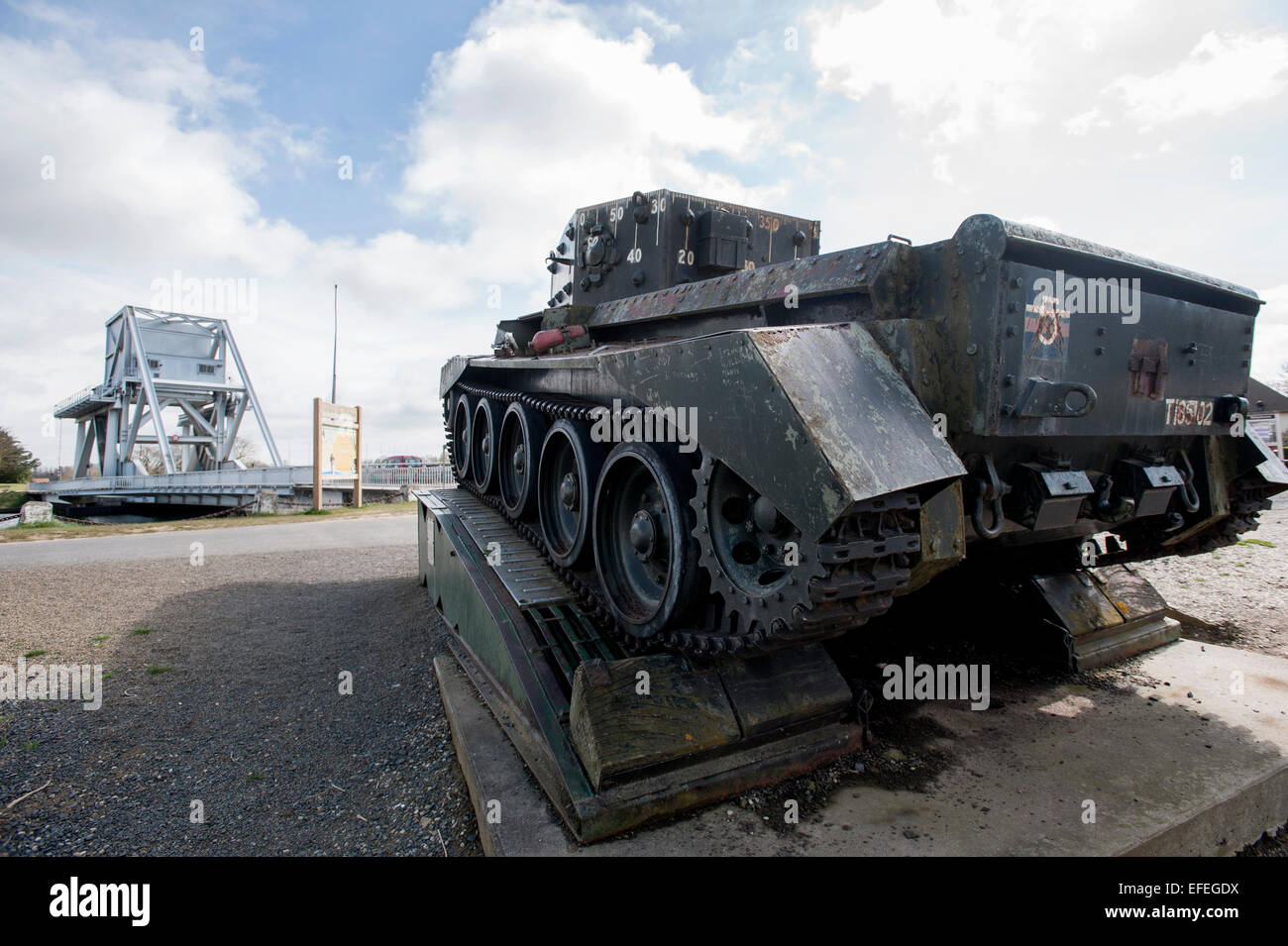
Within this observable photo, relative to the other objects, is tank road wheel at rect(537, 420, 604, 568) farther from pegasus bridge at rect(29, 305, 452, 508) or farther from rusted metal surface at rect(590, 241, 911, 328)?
pegasus bridge at rect(29, 305, 452, 508)

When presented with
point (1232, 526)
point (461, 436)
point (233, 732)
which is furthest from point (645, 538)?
point (461, 436)

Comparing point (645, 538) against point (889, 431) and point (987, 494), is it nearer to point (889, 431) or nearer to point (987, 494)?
point (889, 431)

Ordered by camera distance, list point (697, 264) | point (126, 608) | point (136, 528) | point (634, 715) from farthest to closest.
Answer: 1. point (136, 528)
2. point (126, 608)
3. point (697, 264)
4. point (634, 715)

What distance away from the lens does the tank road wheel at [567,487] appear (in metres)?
4.27

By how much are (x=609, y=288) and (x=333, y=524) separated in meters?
12.0

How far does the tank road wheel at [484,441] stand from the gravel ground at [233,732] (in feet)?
5.04

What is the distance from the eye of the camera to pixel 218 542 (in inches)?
493

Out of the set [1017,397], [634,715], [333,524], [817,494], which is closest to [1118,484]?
[1017,397]

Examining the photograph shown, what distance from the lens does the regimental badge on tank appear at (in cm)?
302

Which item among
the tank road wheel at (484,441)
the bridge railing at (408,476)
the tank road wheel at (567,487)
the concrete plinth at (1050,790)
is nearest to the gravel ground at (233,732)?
the concrete plinth at (1050,790)

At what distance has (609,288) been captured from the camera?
5762mm

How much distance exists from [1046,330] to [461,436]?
20.3ft

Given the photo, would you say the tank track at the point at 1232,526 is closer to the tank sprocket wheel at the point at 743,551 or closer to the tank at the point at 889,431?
the tank at the point at 889,431
